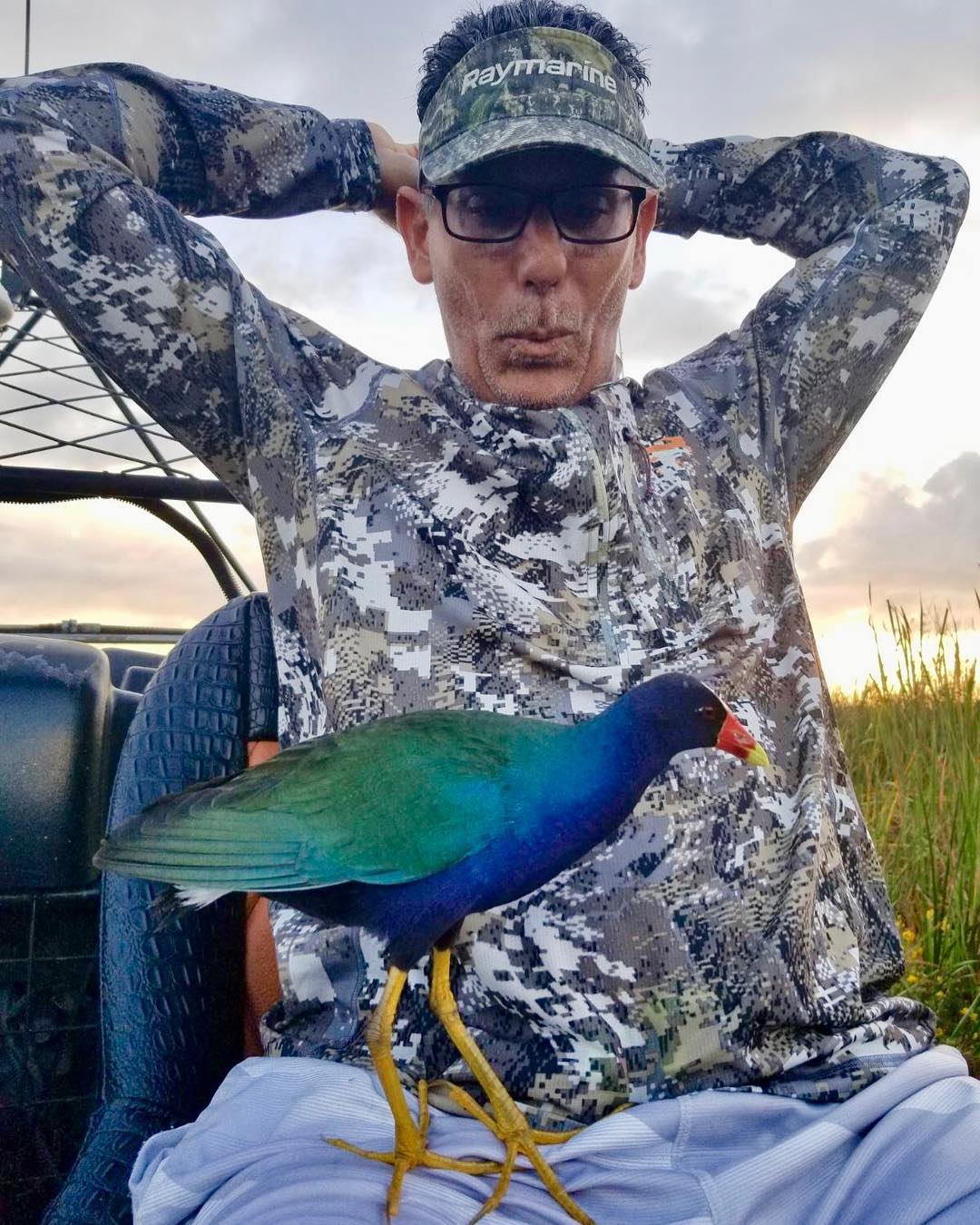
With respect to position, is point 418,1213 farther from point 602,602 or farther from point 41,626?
point 41,626

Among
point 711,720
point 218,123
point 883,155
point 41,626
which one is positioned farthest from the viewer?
point 41,626

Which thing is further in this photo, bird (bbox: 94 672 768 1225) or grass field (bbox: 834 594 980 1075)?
grass field (bbox: 834 594 980 1075)

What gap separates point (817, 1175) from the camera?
1795 millimetres

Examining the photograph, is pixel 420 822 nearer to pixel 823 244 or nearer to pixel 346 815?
pixel 346 815

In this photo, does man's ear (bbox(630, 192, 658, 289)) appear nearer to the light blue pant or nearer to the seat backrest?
the seat backrest

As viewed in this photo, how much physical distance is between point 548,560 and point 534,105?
0.84 m

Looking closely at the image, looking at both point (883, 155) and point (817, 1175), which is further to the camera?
point (883, 155)

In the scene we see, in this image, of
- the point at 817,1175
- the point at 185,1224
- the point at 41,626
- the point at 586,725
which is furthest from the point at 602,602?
the point at 41,626

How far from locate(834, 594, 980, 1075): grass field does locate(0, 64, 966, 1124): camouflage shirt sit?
1.92m

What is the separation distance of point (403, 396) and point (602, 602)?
564 millimetres

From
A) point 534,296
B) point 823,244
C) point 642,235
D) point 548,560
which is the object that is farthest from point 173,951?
point 823,244

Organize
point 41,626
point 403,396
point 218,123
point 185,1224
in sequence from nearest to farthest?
point 185,1224, point 403,396, point 218,123, point 41,626

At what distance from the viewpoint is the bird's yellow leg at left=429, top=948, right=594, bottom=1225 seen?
1.45 m

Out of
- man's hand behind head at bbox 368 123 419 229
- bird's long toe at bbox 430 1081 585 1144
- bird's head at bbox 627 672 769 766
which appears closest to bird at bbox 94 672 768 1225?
bird's head at bbox 627 672 769 766
